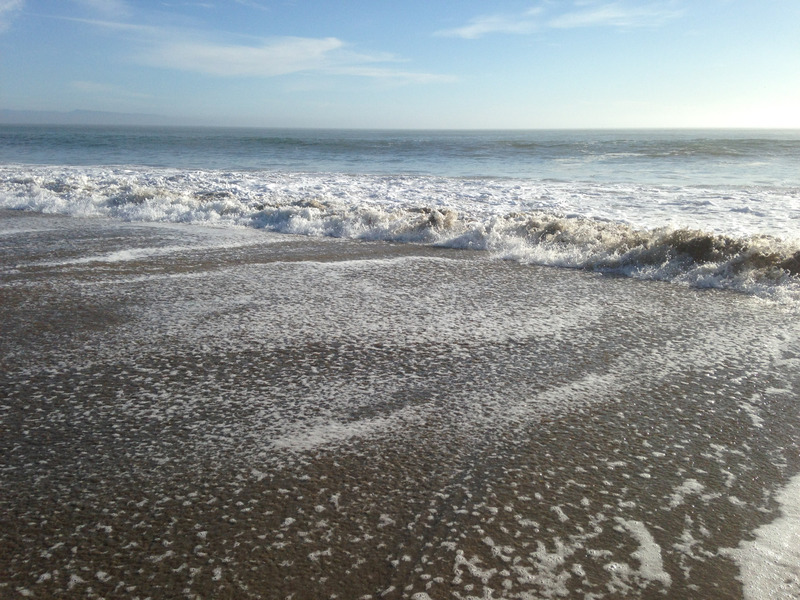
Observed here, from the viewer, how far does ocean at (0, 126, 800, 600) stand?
1.97m

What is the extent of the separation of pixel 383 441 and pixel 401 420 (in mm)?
214

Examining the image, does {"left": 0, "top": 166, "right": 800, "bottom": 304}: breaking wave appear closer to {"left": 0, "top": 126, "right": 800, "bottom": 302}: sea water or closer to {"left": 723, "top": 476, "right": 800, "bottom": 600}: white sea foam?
{"left": 0, "top": 126, "right": 800, "bottom": 302}: sea water

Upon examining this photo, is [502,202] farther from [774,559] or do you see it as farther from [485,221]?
[774,559]

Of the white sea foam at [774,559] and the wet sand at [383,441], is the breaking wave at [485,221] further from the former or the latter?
the white sea foam at [774,559]

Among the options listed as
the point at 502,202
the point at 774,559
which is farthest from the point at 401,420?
the point at 502,202

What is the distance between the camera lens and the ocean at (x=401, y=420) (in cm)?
197

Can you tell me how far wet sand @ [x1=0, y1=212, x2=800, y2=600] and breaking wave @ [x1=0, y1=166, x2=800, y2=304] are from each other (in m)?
1.12

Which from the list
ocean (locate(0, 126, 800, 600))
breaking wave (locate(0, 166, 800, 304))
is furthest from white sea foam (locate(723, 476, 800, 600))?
breaking wave (locate(0, 166, 800, 304))

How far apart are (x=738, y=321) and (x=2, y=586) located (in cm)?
465

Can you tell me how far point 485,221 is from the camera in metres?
8.93

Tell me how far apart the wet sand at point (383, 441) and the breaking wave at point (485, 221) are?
1.12 metres

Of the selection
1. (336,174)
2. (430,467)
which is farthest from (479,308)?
(336,174)

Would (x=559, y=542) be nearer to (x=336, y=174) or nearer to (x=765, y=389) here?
(x=765, y=389)

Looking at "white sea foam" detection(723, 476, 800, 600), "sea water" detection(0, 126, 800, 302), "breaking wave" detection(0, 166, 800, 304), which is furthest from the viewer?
"sea water" detection(0, 126, 800, 302)
